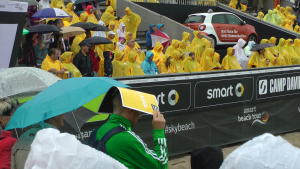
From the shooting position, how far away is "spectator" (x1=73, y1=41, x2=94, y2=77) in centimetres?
984

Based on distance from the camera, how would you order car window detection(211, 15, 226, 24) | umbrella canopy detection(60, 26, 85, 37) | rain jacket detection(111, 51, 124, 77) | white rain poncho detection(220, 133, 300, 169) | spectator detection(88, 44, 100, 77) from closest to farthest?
white rain poncho detection(220, 133, 300, 169)
spectator detection(88, 44, 100, 77)
umbrella canopy detection(60, 26, 85, 37)
rain jacket detection(111, 51, 124, 77)
car window detection(211, 15, 226, 24)

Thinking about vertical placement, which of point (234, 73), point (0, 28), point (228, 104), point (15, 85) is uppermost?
point (0, 28)

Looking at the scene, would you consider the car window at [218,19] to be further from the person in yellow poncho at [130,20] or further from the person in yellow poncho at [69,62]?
the person in yellow poncho at [69,62]

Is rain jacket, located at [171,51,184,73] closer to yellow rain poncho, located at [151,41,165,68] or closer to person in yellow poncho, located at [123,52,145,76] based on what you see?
yellow rain poncho, located at [151,41,165,68]

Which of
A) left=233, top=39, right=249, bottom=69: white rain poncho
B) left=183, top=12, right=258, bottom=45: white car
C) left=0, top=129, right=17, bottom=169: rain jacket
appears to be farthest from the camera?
left=183, top=12, right=258, bottom=45: white car

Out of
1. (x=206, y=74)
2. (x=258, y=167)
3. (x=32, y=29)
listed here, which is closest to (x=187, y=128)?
(x=206, y=74)

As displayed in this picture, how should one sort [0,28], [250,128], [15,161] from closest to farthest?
[15,161], [0,28], [250,128]

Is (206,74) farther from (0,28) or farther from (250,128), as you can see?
(0,28)

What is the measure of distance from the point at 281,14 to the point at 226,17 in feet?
29.8

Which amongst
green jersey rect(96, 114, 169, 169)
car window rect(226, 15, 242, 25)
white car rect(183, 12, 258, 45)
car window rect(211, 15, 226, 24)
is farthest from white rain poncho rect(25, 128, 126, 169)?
car window rect(226, 15, 242, 25)

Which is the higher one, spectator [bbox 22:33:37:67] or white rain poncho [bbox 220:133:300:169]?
white rain poncho [bbox 220:133:300:169]

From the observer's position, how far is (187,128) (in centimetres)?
787

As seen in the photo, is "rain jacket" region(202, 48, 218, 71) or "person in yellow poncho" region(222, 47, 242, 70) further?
"person in yellow poncho" region(222, 47, 242, 70)

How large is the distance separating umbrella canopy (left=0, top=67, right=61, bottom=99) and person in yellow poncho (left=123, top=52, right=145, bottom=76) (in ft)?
21.6
